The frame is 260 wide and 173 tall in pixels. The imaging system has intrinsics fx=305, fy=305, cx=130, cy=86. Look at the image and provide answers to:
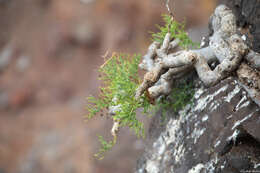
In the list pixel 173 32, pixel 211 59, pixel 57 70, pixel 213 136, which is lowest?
pixel 213 136

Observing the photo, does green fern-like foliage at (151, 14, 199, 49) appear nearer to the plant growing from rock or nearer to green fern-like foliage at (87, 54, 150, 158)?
the plant growing from rock

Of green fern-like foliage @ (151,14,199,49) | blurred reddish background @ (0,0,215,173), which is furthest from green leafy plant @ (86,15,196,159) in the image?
blurred reddish background @ (0,0,215,173)

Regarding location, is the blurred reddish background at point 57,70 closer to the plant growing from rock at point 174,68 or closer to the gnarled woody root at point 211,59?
the plant growing from rock at point 174,68

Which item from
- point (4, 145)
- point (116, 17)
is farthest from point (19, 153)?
point (116, 17)

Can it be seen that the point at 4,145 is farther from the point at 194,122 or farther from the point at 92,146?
the point at 194,122

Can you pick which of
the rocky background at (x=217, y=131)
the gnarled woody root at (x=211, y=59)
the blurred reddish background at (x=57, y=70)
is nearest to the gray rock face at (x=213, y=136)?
the rocky background at (x=217, y=131)

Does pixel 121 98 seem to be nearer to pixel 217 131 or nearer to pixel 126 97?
pixel 126 97

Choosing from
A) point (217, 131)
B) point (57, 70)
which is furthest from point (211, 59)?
point (57, 70)
